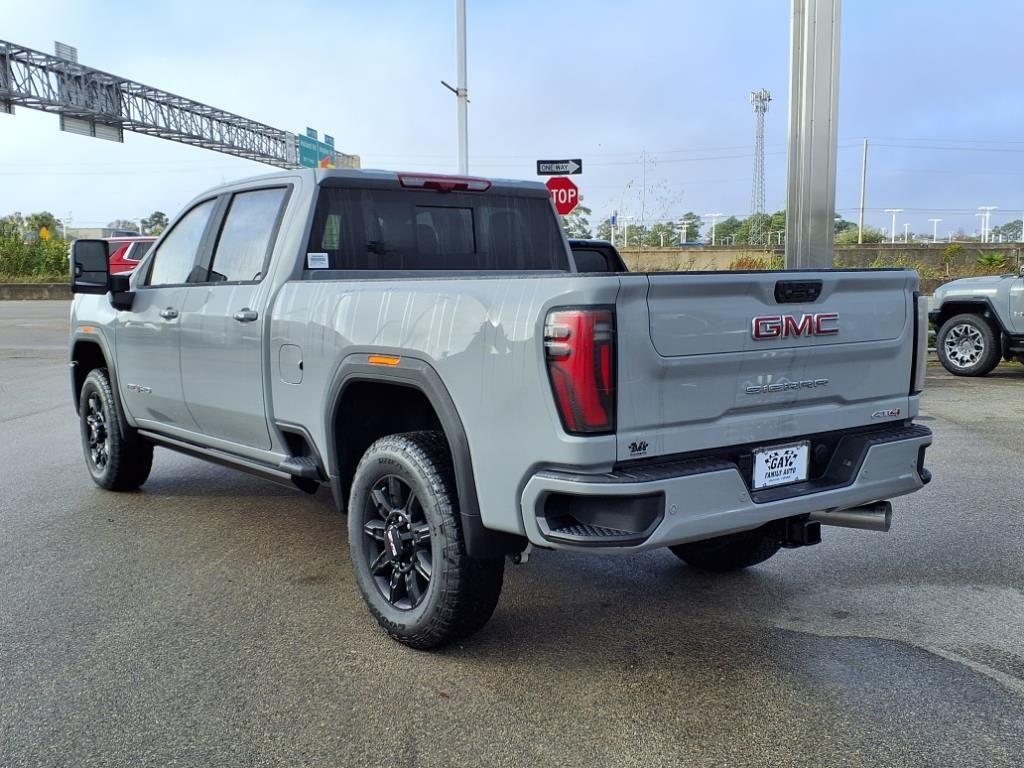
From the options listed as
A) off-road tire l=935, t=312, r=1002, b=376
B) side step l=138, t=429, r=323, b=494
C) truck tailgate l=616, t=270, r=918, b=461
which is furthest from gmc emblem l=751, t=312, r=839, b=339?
off-road tire l=935, t=312, r=1002, b=376

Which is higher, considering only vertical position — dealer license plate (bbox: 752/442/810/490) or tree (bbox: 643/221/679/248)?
tree (bbox: 643/221/679/248)

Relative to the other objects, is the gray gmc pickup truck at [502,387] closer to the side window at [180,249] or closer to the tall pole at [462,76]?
the side window at [180,249]

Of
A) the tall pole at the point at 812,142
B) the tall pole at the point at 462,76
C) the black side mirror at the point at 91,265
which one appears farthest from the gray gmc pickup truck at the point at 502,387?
the tall pole at the point at 462,76

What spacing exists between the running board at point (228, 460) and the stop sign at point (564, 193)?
430 inches

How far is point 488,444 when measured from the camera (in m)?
3.30

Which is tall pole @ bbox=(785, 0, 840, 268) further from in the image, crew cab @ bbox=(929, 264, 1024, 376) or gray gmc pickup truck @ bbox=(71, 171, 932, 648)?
gray gmc pickup truck @ bbox=(71, 171, 932, 648)

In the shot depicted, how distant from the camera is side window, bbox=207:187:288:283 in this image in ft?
15.9

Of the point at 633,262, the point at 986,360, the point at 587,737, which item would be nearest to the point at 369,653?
the point at 587,737

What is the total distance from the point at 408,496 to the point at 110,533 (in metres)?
2.55

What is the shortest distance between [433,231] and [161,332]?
174 centimetres

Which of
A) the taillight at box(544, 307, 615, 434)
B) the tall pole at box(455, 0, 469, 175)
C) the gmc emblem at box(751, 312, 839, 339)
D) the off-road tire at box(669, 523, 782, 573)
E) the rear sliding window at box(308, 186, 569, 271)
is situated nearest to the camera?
the taillight at box(544, 307, 615, 434)

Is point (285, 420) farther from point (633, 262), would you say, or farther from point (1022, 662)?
point (633, 262)

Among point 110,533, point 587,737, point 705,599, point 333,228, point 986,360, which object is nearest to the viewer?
point 587,737

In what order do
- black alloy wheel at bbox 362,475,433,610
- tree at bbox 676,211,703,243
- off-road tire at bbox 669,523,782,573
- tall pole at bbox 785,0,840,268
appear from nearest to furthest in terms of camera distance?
black alloy wheel at bbox 362,475,433,610, off-road tire at bbox 669,523,782,573, tall pole at bbox 785,0,840,268, tree at bbox 676,211,703,243
